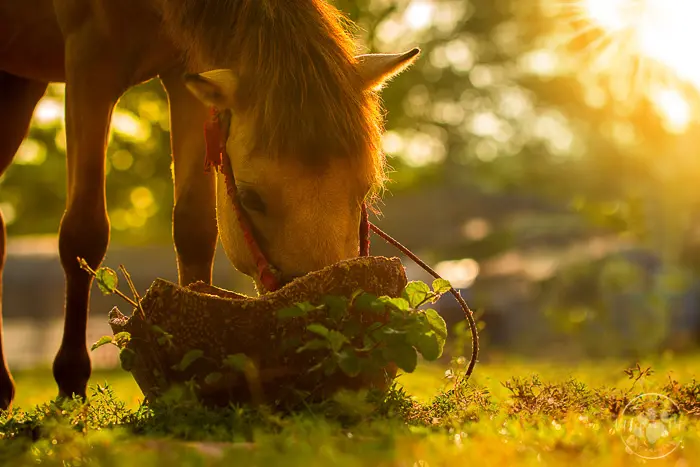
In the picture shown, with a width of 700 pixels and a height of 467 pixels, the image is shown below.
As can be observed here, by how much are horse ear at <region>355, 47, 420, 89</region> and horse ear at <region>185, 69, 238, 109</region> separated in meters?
0.54

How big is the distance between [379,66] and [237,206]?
89cm

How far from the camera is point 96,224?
426 centimetres

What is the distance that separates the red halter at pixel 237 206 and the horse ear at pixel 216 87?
5.7 inches

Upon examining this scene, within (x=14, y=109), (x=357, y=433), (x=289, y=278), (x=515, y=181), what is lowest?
(x=515, y=181)

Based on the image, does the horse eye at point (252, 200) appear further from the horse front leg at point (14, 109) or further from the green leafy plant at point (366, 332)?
the horse front leg at point (14, 109)

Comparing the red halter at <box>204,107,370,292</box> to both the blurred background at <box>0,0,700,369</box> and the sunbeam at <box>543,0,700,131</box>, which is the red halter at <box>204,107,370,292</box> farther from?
the sunbeam at <box>543,0,700,131</box>

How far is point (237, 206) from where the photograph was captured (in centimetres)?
357

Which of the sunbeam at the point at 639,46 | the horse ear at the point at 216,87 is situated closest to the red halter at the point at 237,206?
the horse ear at the point at 216,87

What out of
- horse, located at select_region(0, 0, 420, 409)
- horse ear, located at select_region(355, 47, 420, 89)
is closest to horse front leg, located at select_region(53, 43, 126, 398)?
horse, located at select_region(0, 0, 420, 409)

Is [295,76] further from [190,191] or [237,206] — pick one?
[190,191]

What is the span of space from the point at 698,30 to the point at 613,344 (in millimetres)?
4893

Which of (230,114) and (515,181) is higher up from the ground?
(230,114)

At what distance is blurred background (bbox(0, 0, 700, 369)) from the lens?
15.4 m

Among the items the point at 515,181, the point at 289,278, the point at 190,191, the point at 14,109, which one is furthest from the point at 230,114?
the point at 515,181
